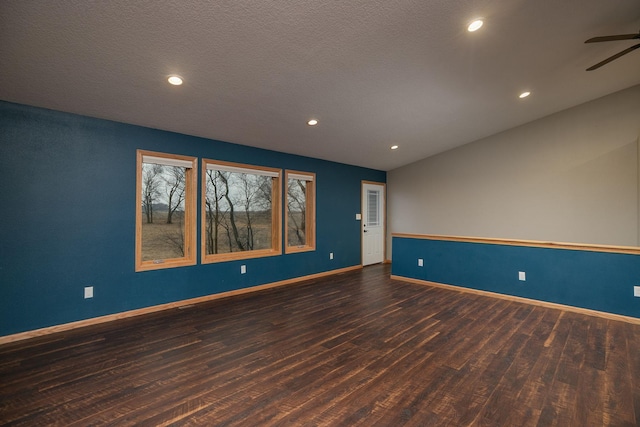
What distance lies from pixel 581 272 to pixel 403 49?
12.3 ft

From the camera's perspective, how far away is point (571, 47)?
3096 mm

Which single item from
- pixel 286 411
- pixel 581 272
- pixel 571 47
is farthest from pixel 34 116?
pixel 581 272

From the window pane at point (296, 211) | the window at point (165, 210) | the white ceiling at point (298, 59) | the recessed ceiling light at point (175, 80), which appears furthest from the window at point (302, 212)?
the recessed ceiling light at point (175, 80)


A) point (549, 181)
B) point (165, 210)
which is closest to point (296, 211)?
point (165, 210)

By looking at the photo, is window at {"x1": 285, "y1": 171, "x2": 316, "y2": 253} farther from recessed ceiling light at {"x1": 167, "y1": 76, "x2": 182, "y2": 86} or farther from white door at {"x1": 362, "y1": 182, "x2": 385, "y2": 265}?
recessed ceiling light at {"x1": 167, "y1": 76, "x2": 182, "y2": 86}

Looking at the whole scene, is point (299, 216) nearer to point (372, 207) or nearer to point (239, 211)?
point (239, 211)

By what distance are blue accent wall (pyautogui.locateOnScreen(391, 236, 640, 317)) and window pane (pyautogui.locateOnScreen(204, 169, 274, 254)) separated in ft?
9.04

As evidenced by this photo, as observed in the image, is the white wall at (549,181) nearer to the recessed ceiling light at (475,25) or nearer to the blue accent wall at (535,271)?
the blue accent wall at (535,271)

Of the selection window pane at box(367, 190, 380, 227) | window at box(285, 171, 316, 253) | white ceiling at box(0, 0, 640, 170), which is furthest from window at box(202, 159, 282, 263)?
window pane at box(367, 190, 380, 227)

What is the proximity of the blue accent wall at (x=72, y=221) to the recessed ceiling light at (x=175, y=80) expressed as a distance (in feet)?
4.02

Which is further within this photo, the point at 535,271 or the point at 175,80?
the point at 535,271

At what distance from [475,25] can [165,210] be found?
4.20m

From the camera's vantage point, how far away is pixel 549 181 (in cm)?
518

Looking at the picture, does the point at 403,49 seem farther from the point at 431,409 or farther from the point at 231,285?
the point at 231,285
